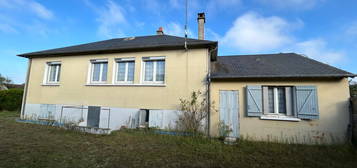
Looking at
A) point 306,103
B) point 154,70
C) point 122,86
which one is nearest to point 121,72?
point 122,86

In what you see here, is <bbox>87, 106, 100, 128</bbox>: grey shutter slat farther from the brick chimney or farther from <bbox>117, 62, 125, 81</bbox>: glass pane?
the brick chimney

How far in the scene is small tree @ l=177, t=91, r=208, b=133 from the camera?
6.56 meters

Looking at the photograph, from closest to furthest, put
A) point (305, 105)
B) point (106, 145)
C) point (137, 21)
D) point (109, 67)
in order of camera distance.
Result: 1. point (106, 145)
2. point (305, 105)
3. point (109, 67)
4. point (137, 21)

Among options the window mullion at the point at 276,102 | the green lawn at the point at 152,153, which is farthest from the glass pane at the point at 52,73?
the window mullion at the point at 276,102

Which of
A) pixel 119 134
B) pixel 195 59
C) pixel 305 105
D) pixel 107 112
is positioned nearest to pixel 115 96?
pixel 107 112

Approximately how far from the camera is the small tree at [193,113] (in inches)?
258

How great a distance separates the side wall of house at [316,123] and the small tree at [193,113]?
1.63 m

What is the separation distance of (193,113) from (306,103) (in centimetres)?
Result: 447

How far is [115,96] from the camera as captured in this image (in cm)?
787

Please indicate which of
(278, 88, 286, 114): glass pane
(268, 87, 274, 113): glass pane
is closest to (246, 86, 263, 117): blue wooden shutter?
(268, 87, 274, 113): glass pane

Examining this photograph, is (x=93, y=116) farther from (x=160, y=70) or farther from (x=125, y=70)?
(x=160, y=70)

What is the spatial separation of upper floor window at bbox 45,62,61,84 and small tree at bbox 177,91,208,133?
8.10 m

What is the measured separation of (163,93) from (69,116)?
18.5 feet

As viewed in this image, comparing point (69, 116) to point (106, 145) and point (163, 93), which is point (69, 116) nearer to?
point (106, 145)
